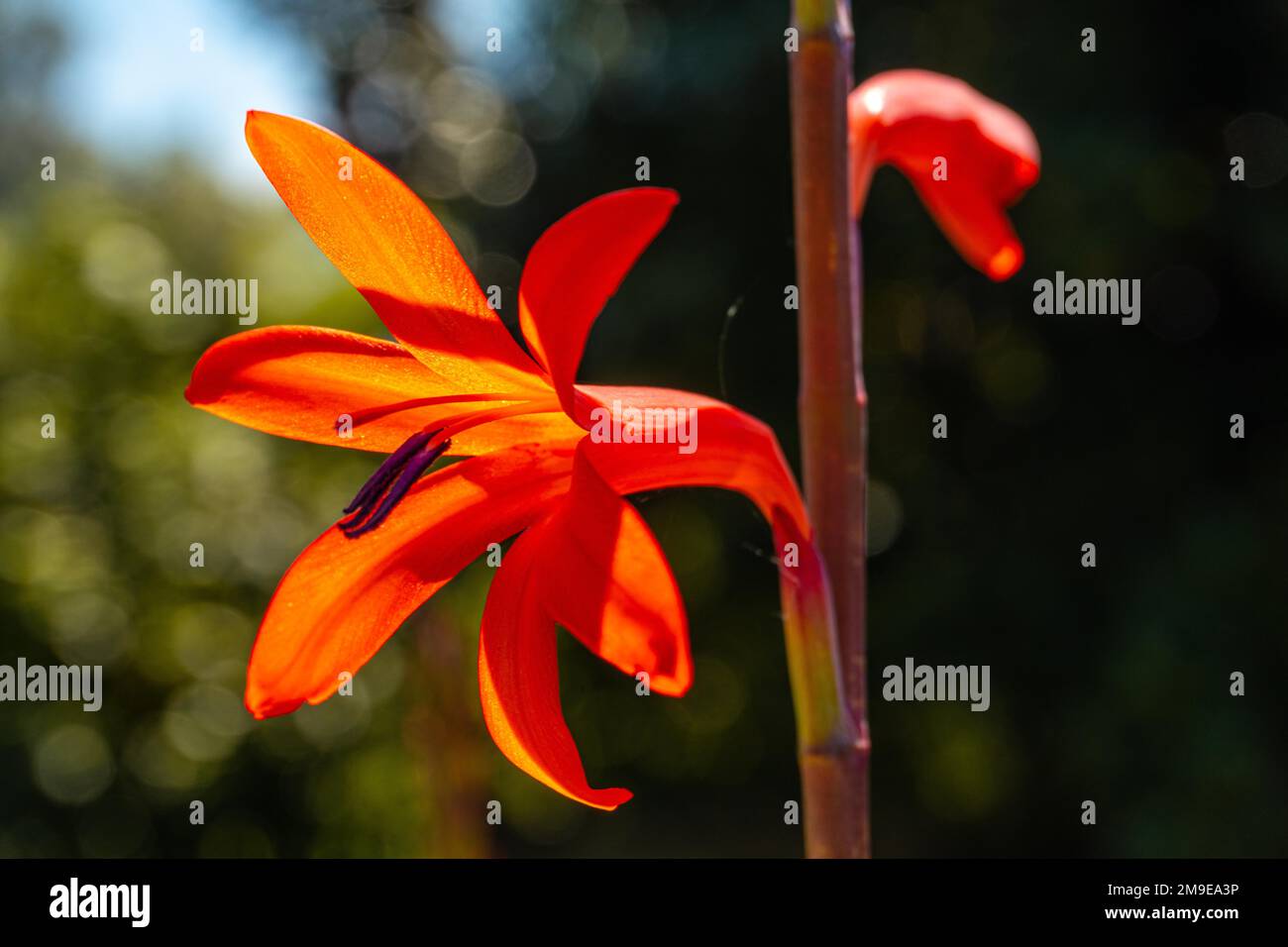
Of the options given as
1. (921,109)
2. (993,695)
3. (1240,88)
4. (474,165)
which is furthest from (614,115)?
(921,109)

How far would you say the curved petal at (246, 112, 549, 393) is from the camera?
26.5 inches

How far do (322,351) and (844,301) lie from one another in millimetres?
333

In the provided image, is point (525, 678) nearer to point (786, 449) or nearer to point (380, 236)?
point (380, 236)

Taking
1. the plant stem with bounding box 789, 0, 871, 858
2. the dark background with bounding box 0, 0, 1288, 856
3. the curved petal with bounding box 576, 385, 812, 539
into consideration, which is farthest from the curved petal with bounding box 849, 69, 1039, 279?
the dark background with bounding box 0, 0, 1288, 856

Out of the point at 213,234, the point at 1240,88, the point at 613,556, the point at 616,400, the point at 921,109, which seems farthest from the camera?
the point at 213,234

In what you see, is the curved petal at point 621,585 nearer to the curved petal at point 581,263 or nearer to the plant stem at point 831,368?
the curved petal at point 581,263

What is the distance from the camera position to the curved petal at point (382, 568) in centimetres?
70

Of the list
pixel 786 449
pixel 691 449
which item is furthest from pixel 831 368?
pixel 786 449

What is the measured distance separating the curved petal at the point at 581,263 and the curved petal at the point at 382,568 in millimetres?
148

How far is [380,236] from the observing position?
684mm

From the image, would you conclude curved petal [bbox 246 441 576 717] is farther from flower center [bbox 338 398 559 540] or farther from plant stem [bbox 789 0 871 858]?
plant stem [bbox 789 0 871 858]

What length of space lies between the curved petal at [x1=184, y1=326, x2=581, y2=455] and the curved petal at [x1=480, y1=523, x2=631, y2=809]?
15cm

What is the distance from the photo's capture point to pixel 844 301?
0.76m
